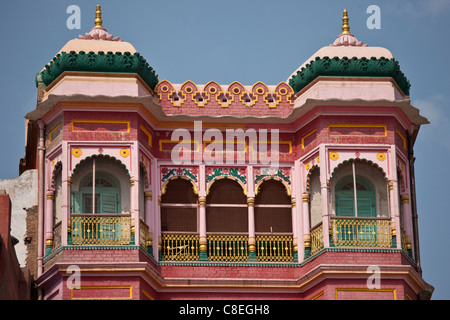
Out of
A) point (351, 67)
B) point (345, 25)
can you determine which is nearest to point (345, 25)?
point (345, 25)

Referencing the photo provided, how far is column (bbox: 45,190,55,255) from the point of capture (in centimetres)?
3344

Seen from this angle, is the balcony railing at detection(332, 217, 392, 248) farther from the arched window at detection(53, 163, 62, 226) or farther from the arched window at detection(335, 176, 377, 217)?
the arched window at detection(53, 163, 62, 226)

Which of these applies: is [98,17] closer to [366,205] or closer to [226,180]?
[226,180]

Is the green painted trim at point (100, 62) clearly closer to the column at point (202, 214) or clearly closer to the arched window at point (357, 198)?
the column at point (202, 214)

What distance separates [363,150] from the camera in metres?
34.1

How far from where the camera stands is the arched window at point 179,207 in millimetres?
34259

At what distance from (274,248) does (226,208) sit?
1.28 m

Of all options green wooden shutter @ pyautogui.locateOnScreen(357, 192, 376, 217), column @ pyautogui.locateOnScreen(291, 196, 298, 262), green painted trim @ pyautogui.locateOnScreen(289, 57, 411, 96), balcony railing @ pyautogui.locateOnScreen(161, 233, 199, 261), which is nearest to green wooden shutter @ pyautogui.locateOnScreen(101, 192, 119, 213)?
balcony railing @ pyautogui.locateOnScreen(161, 233, 199, 261)

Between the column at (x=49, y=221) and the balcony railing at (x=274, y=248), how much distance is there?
4.14m

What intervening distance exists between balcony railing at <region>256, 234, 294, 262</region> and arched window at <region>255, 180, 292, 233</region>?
19 cm

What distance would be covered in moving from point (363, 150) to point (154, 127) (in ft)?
14.0
